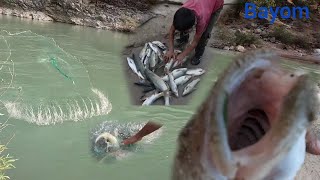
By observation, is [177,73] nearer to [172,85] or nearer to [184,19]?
[172,85]

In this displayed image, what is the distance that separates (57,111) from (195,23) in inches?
162

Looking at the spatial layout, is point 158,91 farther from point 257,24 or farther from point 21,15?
point 257,24

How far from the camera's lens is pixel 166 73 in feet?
5.21

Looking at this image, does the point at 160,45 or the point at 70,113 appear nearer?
the point at 160,45

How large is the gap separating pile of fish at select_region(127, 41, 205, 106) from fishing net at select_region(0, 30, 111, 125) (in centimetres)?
321

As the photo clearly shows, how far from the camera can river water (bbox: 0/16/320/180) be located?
13.5ft


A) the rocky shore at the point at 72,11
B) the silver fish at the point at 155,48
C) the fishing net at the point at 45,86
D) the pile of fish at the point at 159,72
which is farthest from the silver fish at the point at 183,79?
the rocky shore at the point at 72,11

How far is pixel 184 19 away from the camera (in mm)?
1371

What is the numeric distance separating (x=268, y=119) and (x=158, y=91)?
Answer: 99 cm

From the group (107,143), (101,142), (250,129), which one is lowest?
(101,142)

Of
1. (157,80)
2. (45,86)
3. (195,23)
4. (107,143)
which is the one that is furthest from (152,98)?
(45,86)

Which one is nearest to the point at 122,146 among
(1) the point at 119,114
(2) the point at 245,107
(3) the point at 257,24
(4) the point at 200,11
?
(1) the point at 119,114

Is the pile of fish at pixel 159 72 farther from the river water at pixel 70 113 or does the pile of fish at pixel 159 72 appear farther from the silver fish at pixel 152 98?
the river water at pixel 70 113

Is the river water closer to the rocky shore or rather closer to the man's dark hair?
the man's dark hair
